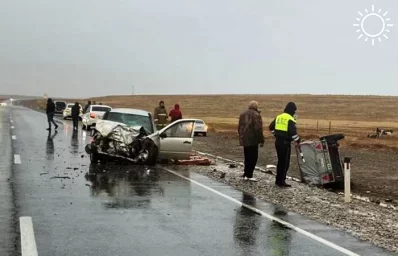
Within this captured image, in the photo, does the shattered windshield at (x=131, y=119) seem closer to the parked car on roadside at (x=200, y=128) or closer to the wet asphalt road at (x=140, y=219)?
the wet asphalt road at (x=140, y=219)

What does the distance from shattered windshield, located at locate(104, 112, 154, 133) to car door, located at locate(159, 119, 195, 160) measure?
0.83 metres

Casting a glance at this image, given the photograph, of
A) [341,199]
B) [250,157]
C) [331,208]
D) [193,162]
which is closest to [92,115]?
[193,162]

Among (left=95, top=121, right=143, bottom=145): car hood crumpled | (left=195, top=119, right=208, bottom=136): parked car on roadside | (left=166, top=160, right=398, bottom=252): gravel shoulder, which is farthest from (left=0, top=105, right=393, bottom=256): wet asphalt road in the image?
(left=195, top=119, right=208, bottom=136): parked car on roadside

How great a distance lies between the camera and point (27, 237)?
6664 millimetres

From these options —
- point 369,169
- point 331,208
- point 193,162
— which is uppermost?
point 331,208

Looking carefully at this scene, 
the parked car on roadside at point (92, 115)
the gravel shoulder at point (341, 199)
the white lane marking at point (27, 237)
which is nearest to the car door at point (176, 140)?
the gravel shoulder at point (341, 199)

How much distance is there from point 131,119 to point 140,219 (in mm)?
9598

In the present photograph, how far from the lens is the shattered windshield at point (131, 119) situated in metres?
17.2

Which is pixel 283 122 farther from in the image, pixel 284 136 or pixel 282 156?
pixel 282 156

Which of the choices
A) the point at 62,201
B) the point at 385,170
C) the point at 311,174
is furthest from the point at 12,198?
the point at 385,170

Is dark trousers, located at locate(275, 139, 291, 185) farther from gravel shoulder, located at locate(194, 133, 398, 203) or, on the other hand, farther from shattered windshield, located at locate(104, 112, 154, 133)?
shattered windshield, located at locate(104, 112, 154, 133)

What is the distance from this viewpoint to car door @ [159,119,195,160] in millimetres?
16312

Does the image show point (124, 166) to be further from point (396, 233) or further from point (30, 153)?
point (396, 233)

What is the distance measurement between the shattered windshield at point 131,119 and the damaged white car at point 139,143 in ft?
1.11
